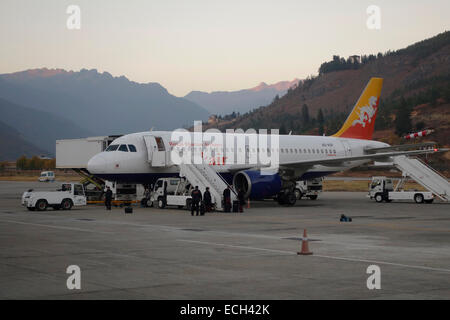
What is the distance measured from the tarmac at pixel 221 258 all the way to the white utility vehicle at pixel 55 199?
20.1ft

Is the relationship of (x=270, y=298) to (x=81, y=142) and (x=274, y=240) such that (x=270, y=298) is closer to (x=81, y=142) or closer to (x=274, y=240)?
(x=274, y=240)

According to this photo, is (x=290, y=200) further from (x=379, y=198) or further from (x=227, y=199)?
(x=379, y=198)

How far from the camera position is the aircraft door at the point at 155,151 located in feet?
108

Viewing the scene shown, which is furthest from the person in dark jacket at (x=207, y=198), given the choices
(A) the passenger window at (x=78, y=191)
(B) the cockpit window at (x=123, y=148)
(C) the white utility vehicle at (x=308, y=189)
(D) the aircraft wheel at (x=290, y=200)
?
(C) the white utility vehicle at (x=308, y=189)

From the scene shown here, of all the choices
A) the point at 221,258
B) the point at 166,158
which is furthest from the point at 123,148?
the point at 221,258

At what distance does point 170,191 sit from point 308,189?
13.1m

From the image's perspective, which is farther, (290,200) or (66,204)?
(290,200)

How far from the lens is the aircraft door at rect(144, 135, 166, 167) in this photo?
3303cm

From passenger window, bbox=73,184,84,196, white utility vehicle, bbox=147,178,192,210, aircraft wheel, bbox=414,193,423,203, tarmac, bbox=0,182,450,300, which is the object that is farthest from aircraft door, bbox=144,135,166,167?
aircraft wheel, bbox=414,193,423,203

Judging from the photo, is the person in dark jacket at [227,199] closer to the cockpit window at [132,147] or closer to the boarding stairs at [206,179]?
the boarding stairs at [206,179]

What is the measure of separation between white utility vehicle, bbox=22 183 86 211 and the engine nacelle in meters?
8.84

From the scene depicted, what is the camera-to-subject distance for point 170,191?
33969mm

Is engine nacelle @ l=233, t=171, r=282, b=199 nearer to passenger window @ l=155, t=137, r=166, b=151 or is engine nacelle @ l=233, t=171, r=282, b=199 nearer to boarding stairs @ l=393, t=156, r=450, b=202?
passenger window @ l=155, t=137, r=166, b=151

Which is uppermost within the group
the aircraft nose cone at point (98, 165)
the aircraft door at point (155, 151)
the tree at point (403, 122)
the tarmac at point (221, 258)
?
the tree at point (403, 122)
